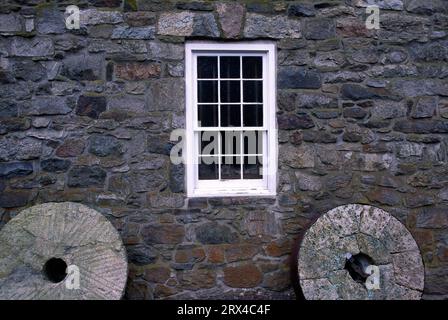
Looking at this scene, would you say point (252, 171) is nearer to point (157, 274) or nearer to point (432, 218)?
point (157, 274)

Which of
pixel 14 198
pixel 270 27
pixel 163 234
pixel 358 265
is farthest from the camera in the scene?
pixel 270 27

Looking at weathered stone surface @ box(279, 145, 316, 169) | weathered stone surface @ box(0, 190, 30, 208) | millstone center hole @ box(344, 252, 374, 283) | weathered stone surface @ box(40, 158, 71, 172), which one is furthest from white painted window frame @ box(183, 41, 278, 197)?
weathered stone surface @ box(0, 190, 30, 208)

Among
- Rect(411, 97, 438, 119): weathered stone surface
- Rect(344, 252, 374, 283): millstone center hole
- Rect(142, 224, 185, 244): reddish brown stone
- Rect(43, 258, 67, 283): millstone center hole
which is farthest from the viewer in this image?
Rect(411, 97, 438, 119): weathered stone surface

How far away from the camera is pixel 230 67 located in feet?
18.0

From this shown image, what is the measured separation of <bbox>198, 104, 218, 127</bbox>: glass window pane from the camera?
5449 mm

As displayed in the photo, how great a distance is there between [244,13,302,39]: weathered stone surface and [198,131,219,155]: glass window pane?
1.06m

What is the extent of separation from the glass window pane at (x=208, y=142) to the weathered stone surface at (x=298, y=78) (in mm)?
848

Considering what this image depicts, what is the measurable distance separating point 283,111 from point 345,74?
0.76 m

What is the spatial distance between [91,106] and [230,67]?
4.81 ft

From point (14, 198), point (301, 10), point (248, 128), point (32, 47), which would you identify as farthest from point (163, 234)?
point (301, 10)

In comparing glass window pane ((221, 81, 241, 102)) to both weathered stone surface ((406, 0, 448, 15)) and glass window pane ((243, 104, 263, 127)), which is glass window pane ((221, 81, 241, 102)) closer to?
glass window pane ((243, 104, 263, 127))

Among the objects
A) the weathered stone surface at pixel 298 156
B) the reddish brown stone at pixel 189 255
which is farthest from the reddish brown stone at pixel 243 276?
the weathered stone surface at pixel 298 156

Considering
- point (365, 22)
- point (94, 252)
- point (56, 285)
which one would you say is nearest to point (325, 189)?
point (365, 22)

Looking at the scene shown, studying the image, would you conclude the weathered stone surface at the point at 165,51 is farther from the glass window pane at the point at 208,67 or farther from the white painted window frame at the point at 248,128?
the glass window pane at the point at 208,67
